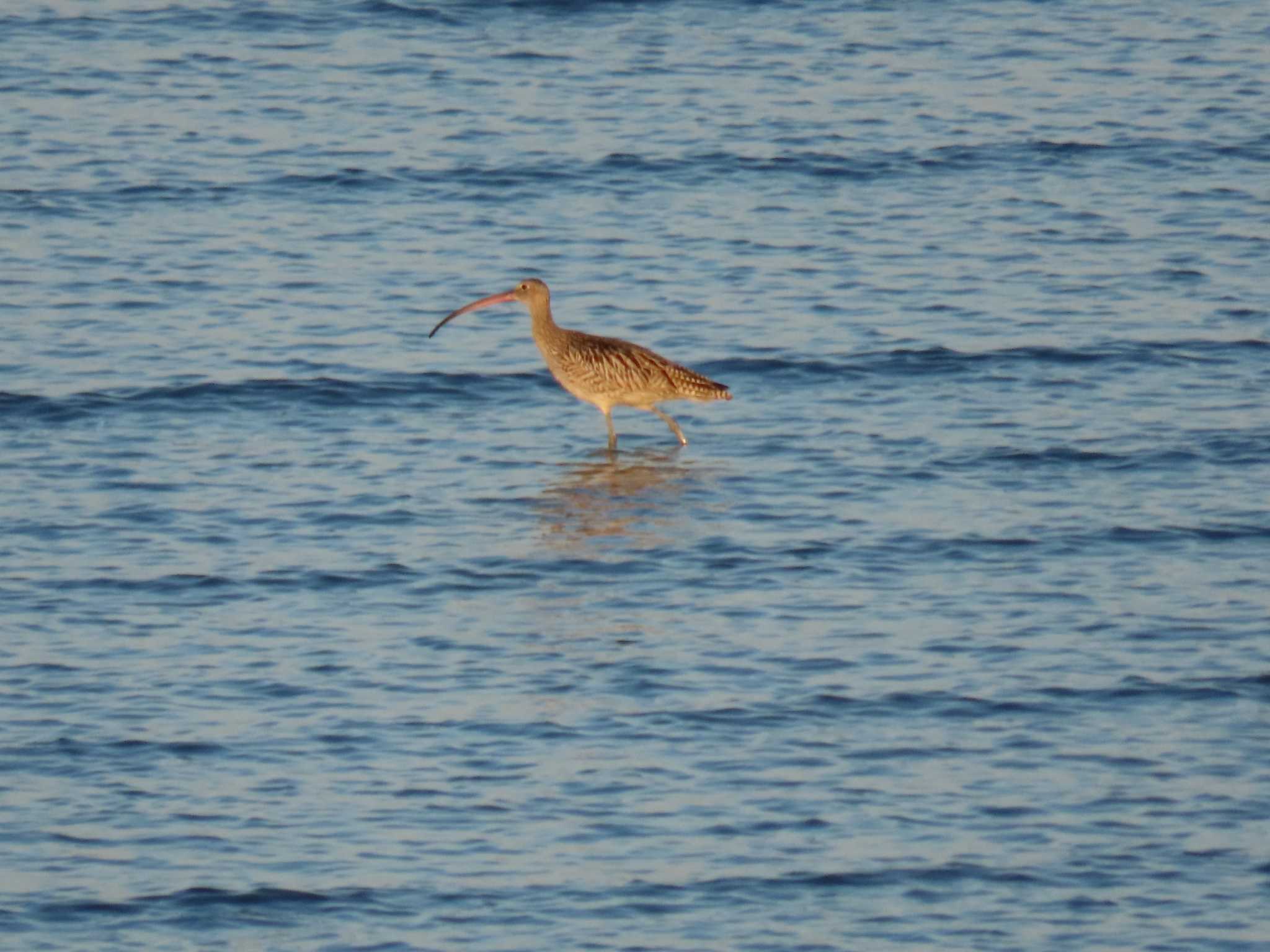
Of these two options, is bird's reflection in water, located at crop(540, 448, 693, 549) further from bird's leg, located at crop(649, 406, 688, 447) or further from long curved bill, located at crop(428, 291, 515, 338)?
long curved bill, located at crop(428, 291, 515, 338)

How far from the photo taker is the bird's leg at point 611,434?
49.7 ft

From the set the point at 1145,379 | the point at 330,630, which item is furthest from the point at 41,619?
the point at 1145,379

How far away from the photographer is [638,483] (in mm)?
14344

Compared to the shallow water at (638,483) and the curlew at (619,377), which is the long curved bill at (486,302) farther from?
the curlew at (619,377)

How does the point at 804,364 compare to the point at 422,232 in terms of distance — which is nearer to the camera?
the point at 804,364

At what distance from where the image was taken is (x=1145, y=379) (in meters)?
15.5

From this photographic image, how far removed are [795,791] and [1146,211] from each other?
10.2 metres

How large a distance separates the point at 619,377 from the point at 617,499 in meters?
1.31

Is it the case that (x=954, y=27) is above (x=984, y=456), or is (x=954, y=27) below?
above

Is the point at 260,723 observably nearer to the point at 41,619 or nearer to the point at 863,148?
the point at 41,619

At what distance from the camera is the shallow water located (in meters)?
9.21

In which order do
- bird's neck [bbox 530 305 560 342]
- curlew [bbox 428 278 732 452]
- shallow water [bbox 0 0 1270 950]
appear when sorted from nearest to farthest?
shallow water [bbox 0 0 1270 950], curlew [bbox 428 278 732 452], bird's neck [bbox 530 305 560 342]

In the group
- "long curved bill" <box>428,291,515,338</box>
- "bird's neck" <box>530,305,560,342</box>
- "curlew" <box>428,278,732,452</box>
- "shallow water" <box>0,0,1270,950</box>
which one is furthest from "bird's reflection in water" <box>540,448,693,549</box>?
"long curved bill" <box>428,291,515,338</box>

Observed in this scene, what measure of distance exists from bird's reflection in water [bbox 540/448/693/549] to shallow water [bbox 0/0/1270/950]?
40 mm
